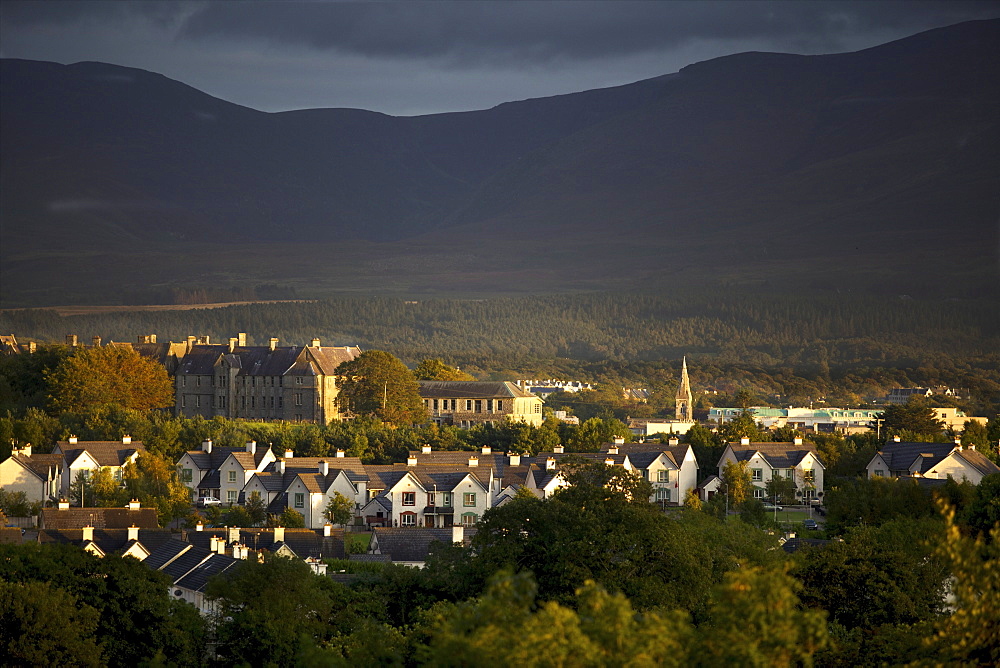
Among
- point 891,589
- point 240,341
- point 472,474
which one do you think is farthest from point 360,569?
point 240,341

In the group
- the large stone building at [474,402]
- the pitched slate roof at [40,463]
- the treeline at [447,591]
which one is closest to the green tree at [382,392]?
the large stone building at [474,402]

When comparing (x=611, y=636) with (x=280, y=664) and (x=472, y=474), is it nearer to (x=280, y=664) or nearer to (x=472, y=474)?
(x=280, y=664)

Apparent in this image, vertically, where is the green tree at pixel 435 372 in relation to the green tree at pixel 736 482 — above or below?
above

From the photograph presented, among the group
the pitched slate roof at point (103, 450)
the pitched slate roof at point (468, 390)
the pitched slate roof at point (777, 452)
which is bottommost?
the pitched slate roof at point (777, 452)

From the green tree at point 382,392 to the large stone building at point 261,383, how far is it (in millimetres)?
3660

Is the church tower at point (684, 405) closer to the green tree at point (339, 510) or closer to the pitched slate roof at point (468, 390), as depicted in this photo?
the pitched slate roof at point (468, 390)

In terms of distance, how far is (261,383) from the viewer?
435ft

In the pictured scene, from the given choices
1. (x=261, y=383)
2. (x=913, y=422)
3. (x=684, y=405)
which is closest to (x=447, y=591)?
(x=913, y=422)

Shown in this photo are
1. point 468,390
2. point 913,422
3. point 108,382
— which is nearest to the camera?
point 108,382

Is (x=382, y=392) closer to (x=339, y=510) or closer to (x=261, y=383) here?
(x=261, y=383)

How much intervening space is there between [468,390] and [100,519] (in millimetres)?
73478

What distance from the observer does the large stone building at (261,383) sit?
422 feet

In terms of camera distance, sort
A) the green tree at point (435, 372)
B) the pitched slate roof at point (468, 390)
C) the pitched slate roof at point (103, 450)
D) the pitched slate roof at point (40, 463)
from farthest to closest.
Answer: the green tree at point (435, 372) → the pitched slate roof at point (468, 390) → the pitched slate roof at point (103, 450) → the pitched slate roof at point (40, 463)

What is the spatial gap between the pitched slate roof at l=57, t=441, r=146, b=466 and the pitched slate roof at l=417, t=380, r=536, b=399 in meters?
48.9
